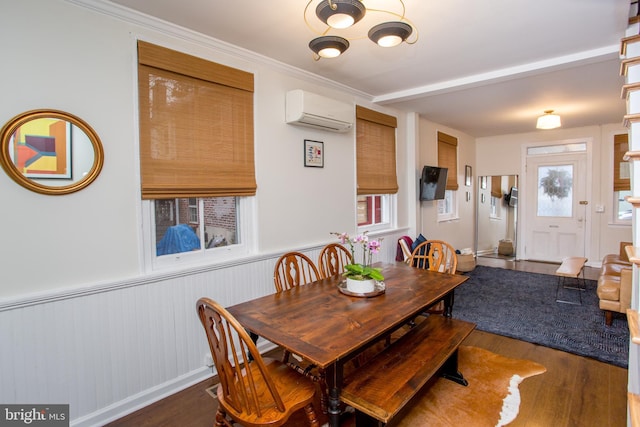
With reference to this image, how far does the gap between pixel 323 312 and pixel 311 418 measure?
19.9 inches

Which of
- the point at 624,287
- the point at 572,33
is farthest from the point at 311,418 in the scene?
the point at 624,287

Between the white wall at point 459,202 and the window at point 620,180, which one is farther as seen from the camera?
the window at point 620,180

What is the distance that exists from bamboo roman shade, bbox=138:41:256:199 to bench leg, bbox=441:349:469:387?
6.47 ft

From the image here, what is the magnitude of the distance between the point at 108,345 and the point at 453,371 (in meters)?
2.30

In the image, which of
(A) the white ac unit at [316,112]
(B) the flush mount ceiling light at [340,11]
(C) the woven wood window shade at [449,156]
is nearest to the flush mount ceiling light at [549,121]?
(C) the woven wood window shade at [449,156]

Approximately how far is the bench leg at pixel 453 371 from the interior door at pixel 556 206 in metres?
5.20

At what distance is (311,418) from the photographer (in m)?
1.55

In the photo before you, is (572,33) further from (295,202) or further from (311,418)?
(311,418)

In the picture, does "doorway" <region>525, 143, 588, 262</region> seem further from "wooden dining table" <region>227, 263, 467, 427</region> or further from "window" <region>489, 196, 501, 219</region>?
"wooden dining table" <region>227, 263, 467, 427</region>

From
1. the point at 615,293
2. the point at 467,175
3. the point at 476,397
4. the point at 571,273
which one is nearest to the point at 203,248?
the point at 476,397

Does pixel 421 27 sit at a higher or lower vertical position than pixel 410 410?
higher

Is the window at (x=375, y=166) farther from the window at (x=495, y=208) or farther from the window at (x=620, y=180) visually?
the window at (x=620, y=180)

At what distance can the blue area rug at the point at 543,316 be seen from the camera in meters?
2.91

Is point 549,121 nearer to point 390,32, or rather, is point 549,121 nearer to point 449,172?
point 449,172
